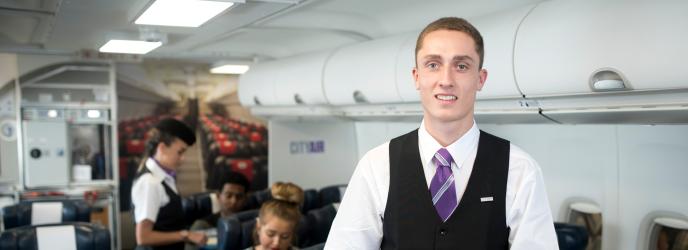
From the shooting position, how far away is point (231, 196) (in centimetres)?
591

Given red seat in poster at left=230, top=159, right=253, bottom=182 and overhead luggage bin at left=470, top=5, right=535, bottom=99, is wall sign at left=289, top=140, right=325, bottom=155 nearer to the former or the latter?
red seat in poster at left=230, top=159, right=253, bottom=182

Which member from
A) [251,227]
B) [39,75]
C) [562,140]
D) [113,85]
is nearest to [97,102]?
[113,85]

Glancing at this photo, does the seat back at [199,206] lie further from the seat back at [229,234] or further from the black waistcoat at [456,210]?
the black waistcoat at [456,210]

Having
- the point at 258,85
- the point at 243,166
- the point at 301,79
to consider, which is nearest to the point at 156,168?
the point at 301,79

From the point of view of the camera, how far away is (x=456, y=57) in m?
1.58

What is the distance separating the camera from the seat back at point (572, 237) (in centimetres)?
409

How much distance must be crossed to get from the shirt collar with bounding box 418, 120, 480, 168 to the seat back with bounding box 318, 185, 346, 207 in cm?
537

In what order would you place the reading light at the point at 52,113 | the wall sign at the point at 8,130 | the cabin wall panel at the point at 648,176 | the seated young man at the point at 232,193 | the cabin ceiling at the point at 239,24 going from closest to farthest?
1. the cabin wall panel at the point at 648,176
2. the cabin ceiling at the point at 239,24
3. the seated young man at the point at 232,193
4. the reading light at the point at 52,113
5. the wall sign at the point at 8,130

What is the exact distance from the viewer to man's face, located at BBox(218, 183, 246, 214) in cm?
591


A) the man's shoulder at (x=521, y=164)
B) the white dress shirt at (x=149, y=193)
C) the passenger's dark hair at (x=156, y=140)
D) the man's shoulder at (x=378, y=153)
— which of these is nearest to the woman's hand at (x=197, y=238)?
the white dress shirt at (x=149, y=193)

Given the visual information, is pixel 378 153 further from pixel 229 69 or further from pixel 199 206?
pixel 229 69

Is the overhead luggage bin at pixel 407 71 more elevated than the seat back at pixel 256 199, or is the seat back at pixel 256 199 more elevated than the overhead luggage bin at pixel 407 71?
the overhead luggage bin at pixel 407 71

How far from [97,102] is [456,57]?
6.55 m

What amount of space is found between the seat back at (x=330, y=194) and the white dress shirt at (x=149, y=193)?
9.29 ft
